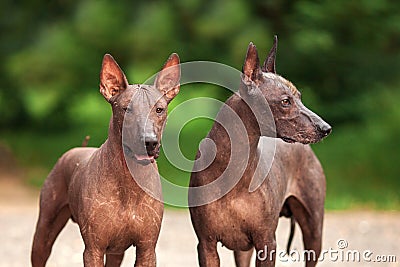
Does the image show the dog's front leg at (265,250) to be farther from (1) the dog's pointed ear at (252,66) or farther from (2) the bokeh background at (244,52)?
(2) the bokeh background at (244,52)

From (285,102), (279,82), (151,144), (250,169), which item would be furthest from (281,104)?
(151,144)

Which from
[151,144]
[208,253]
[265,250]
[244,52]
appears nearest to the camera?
[151,144]

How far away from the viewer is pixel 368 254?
9.73 metres

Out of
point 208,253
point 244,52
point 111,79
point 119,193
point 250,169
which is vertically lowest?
point 208,253

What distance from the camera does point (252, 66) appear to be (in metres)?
5.77

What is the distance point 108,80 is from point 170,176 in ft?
27.2

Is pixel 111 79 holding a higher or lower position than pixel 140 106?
higher

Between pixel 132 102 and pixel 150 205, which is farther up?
pixel 132 102

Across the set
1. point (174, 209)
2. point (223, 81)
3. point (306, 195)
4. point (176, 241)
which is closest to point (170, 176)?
point (174, 209)

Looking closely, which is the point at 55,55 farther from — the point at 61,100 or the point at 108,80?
the point at 108,80

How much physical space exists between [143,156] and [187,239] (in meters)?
6.33

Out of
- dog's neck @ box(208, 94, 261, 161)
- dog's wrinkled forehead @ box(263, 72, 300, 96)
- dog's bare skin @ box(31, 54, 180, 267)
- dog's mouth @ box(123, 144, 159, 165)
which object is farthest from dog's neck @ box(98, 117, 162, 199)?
dog's wrinkled forehead @ box(263, 72, 300, 96)

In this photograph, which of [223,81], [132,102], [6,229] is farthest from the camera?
[6,229]

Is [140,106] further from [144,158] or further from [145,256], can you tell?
[145,256]
